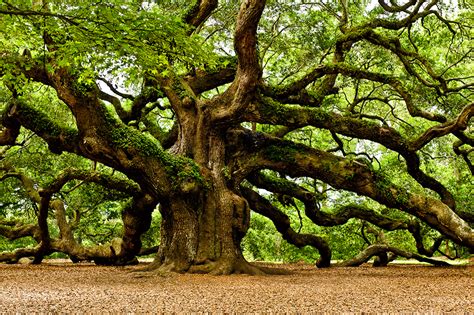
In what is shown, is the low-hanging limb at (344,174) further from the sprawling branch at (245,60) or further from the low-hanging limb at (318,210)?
the low-hanging limb at (318,210)

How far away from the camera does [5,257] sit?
504 inches

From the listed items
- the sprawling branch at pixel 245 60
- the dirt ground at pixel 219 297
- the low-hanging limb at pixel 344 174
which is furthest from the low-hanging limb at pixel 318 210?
the dirt ground at pixel 219 297

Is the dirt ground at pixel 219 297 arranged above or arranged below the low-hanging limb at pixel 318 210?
below

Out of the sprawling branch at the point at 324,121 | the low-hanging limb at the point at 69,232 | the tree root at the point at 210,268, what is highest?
the sprawling branch at the point at 324,121

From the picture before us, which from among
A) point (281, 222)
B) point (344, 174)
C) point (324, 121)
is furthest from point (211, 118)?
point (281, 222)

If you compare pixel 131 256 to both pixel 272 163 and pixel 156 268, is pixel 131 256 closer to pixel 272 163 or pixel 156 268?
pixel 156 268

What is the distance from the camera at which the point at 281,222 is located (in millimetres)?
12219

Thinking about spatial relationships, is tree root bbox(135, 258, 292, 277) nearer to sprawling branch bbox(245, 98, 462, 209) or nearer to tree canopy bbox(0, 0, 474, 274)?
tree canopy bbox(0, 0, 474, 274)

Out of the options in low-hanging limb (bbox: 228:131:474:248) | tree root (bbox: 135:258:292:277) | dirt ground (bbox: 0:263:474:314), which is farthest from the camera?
low-hanging limb (bbox: 228:131:474:248)

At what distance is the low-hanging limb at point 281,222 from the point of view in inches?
468

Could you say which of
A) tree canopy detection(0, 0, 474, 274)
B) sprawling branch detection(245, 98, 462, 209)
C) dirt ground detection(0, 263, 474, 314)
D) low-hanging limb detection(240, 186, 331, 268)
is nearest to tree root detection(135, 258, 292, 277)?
tree canopy detection(0, 0, 474, 274)

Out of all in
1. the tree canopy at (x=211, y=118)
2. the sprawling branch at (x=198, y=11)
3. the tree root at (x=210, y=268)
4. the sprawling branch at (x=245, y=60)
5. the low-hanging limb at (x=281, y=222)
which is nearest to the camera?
the tree canopy at (x=211, y=118)

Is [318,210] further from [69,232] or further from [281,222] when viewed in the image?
[69,232]

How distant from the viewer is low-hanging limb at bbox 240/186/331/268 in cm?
1190
